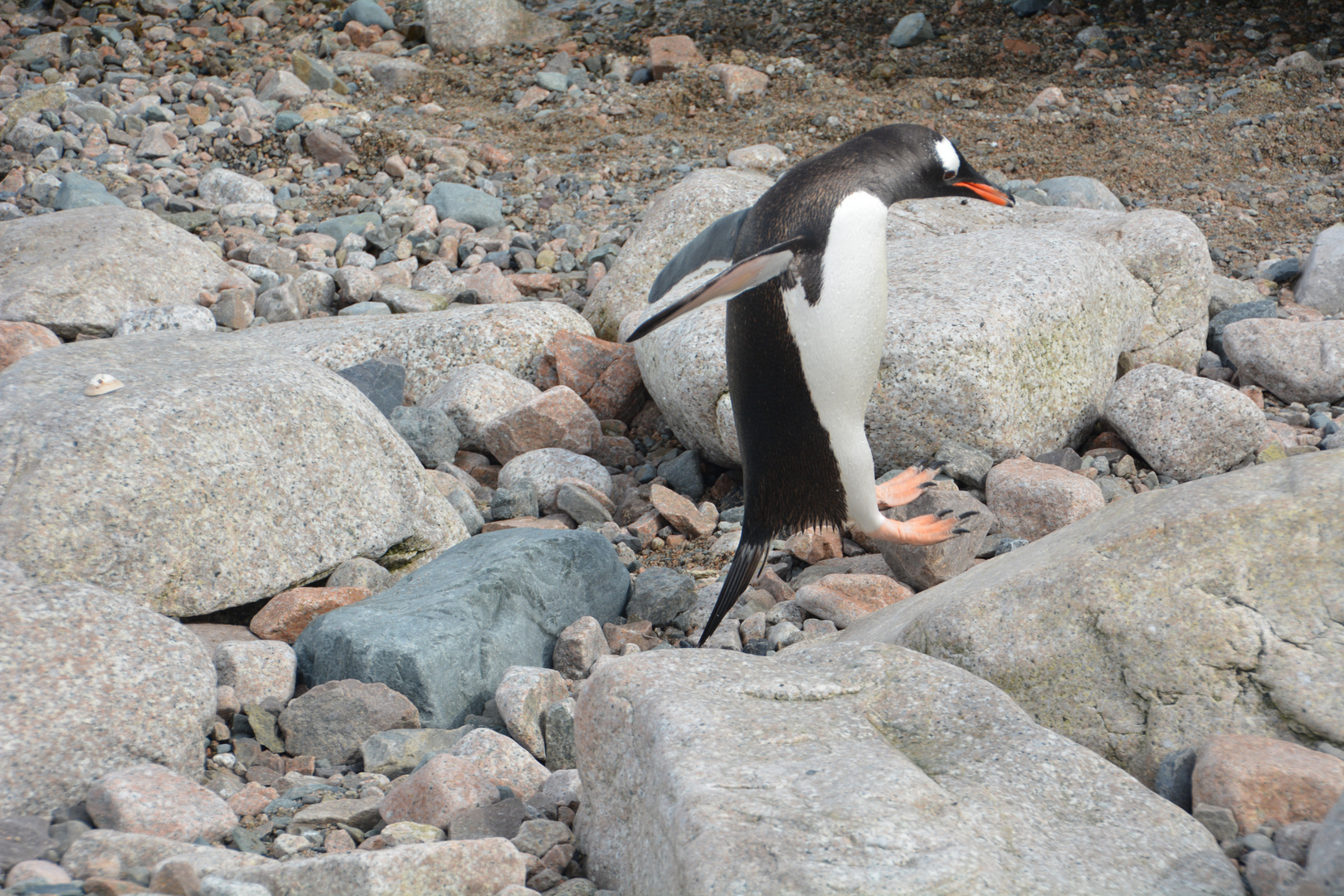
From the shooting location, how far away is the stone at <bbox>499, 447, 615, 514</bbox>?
420cm

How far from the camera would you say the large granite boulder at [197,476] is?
2.85 metres

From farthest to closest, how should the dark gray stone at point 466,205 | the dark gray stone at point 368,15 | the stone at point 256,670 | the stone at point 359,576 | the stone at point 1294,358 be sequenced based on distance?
the dark gray stone at point 368,15 < the dark gray stone at point 466,205 < the stone at point 1294,358 < the stone at point 359,576 < the stone at point 256,670

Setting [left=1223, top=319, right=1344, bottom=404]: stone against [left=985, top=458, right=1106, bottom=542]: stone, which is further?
[left=1223, top=319, right=1344, bottom=404]: stone

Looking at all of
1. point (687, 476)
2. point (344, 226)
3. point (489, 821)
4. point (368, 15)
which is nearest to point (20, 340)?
point (344, 226)

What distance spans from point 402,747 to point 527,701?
0.29 metres

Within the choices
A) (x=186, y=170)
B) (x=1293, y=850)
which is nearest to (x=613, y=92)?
(x=186, y=170)

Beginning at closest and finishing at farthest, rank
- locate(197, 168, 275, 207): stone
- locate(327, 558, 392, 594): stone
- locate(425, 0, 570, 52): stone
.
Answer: locate(327, 558, 392, 594): stone, locate(197, 168, 275, 207): stone, locate(425, 0, 570, 52): stone

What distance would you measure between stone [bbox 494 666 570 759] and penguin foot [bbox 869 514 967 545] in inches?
43.3

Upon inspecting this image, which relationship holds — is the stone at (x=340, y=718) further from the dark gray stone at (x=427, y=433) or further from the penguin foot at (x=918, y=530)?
the dark gray stone at (x=427, y=433)

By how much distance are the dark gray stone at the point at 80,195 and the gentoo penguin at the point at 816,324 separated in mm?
5021

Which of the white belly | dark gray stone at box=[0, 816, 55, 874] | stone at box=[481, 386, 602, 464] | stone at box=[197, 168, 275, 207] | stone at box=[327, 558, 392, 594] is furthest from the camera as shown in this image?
stone at box=[197, 168, 275, 207]

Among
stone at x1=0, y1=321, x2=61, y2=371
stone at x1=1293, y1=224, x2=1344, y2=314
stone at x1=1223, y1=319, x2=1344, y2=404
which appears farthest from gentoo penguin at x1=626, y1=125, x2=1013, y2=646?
stone at x1=0, y1=321, x2=61, y2=371

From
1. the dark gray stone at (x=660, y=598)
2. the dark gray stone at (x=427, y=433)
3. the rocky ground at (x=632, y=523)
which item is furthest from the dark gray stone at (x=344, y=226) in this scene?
the dark gray stone at (x=660, y=598)

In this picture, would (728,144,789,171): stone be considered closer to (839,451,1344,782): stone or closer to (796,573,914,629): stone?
(796,573,914,629): stone
